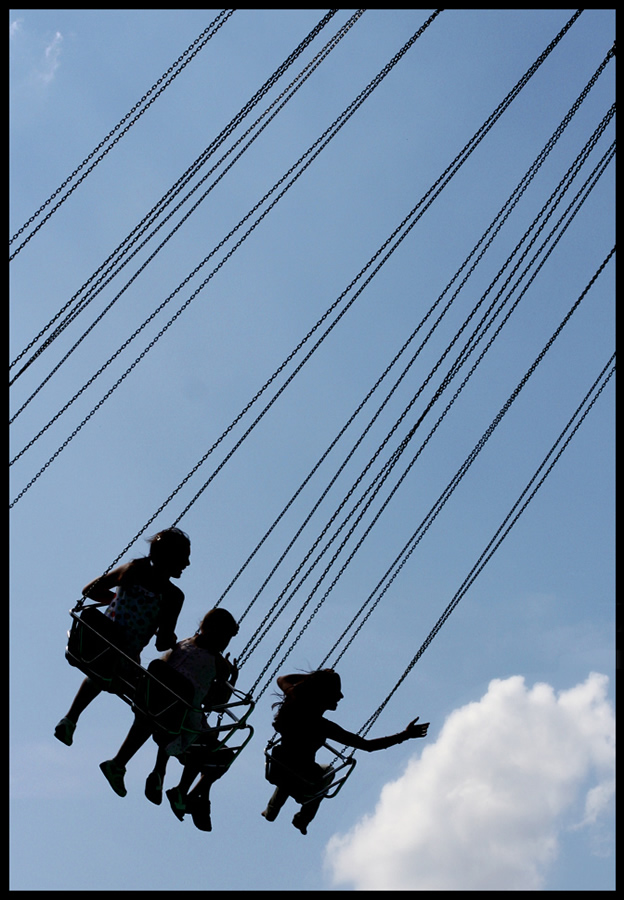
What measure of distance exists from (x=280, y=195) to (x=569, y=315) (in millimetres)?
2529

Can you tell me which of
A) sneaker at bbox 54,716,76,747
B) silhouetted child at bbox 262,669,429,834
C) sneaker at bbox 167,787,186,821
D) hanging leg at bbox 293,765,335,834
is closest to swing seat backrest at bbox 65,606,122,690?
sneaker at bbox 54,716,76,747

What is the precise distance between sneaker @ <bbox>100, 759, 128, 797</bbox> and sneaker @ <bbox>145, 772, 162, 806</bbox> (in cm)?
15

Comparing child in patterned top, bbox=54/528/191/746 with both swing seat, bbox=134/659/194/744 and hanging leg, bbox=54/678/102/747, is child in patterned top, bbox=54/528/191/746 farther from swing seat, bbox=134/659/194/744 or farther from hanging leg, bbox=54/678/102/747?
swing seat, bbox=134/659/194/744

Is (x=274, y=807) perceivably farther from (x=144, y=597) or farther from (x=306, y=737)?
(x=144, y=597)

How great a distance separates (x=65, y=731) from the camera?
7887 mm

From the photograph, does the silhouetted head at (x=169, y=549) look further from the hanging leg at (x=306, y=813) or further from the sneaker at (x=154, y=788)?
the hanging leg at (x=306, y=813)

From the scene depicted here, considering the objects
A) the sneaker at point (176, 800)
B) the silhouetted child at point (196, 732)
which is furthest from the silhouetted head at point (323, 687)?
the sneaker at point (176, 800)

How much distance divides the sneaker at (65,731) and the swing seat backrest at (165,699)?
18.4 inches

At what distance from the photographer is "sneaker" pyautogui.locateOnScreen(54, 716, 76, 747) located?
7.86 meters

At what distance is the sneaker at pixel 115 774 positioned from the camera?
7.90 metres

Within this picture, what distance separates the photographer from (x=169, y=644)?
8.16 meters
